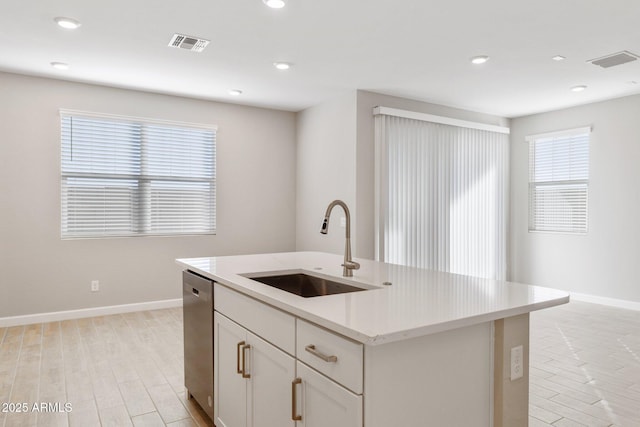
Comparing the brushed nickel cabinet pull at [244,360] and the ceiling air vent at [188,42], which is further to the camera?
the ceiling air vent at [188,42]

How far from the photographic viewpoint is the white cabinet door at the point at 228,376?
193 cm

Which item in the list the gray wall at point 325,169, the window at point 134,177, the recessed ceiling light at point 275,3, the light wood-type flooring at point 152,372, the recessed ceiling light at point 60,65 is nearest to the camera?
the light wood-type flooring at point 152,372

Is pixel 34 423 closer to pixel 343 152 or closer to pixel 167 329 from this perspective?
pixel 167 329

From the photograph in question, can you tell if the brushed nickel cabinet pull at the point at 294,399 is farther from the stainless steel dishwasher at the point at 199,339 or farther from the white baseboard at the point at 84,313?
the white baseboard at the point at 84,313

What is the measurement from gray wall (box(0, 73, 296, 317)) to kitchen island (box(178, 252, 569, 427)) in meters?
3.37

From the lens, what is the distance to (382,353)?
4.08 feet

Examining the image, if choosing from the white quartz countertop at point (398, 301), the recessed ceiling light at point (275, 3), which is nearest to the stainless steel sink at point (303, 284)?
the white quartz countertop at point (398, 301)

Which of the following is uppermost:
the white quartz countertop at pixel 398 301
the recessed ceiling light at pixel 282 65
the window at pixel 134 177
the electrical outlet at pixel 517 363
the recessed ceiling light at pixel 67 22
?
the recessed ceiling light at pixel 282 65

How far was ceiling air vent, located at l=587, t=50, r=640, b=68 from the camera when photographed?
12.4ft

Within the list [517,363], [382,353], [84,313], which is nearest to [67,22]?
[84,313]

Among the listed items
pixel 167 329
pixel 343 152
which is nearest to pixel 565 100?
pixel 343 152

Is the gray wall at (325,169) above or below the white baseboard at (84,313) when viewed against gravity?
above

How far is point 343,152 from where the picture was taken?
17.2ft

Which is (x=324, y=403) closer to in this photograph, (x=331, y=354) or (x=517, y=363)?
(x=331, y=354)
